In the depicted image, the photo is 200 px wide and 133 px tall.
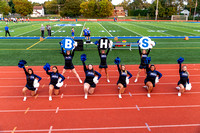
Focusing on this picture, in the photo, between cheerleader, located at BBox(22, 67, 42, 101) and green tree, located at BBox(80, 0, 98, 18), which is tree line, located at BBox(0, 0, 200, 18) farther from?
cheerleader, located at BBox(22, 67, 42, 101)

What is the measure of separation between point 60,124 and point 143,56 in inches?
200

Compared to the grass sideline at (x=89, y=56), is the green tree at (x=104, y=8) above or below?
above

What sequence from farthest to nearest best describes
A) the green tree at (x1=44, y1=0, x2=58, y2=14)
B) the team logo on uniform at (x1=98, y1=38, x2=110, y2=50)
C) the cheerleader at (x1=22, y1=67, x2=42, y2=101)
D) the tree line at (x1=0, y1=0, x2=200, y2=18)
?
the green tree at (x1=44, y1=0, x2=58, y2=14), the tree line at (x1=0, y1=0, x2=200, y2=18), the team logo on uniform at (x1=98, y1=38, x2=110, y2=50), the cheerleader at (x1=22, y1=67, x2=42, y2=101)

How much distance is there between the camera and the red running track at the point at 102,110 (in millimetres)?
5117

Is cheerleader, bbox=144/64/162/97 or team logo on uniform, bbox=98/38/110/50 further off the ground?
team logo on uniform, bbox=98/38/110/50

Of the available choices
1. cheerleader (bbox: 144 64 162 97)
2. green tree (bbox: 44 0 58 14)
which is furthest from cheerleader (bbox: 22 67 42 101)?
green tree (bbox: 44 0 58 14)

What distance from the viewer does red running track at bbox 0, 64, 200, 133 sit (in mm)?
5117

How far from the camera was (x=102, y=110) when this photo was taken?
6039 millimetres

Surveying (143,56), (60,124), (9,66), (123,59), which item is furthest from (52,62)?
(60,124)

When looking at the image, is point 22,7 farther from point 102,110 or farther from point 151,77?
point 102,110

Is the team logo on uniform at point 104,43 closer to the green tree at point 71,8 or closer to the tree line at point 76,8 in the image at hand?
the tree line at point 76,8

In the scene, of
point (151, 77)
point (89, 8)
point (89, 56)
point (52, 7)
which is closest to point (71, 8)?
point (89, 8)

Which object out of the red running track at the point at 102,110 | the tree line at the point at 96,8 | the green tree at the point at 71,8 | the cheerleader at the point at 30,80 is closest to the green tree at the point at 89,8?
the tree line at the point at 96,8

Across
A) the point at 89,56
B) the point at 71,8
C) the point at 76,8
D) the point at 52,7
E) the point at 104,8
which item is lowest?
the point at 89,56
